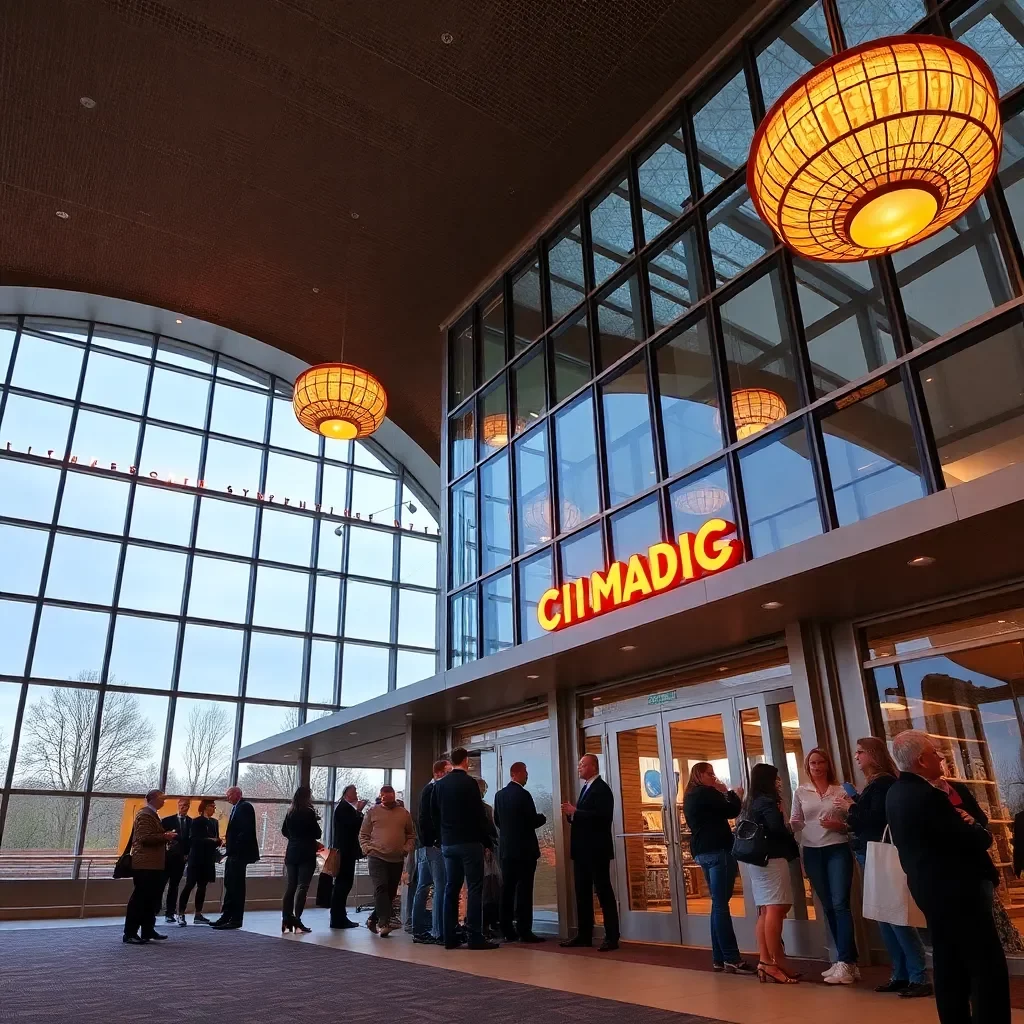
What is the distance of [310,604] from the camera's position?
16.8 m

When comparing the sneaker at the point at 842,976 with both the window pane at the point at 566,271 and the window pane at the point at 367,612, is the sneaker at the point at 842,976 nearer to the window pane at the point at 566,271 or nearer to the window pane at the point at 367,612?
the window pane at the point at 566,271

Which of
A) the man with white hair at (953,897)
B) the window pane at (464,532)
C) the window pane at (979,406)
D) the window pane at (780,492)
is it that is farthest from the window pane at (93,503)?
the man with white hair at (953,897)

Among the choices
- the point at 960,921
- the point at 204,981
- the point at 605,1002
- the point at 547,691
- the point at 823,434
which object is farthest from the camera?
the point at 547,691

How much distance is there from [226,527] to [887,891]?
14847 mm

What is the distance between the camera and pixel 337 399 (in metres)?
10.2

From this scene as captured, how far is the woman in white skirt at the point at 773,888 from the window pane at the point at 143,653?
40.5ft

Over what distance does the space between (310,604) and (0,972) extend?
11.1 metres

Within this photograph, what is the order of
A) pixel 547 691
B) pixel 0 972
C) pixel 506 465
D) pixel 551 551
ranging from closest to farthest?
pixel 0 972 < pixel 547 691 < pixel 551 551 < pixel 506 465

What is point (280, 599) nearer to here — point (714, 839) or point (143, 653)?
point (143, 653)

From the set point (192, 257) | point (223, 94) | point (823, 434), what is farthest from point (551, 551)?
point (192, 257)

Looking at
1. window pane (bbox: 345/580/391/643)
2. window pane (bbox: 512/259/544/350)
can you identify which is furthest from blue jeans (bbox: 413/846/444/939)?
window pane (bbox: 345/580/391/643)

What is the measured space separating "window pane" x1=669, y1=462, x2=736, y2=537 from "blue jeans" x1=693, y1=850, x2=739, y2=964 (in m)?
3.03

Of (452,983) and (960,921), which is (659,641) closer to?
(452,983)

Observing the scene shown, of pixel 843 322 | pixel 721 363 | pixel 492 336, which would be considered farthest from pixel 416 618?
pixel 843 322
